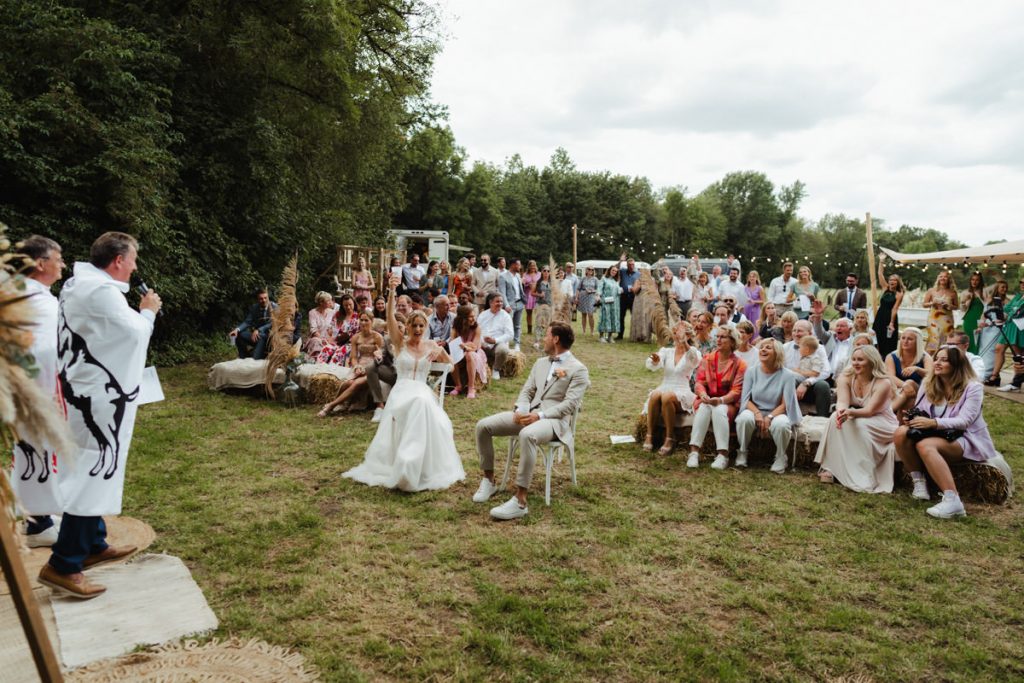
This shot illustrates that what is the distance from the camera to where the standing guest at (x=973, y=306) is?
10453 millimetres

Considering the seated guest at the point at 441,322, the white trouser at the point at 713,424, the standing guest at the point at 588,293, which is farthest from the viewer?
the standing guest at the point at 588,293

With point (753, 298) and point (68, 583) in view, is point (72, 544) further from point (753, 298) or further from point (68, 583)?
point (753, 298)

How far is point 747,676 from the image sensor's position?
293cm

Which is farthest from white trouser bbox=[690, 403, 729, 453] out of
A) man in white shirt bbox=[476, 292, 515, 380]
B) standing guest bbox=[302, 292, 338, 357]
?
standing guest bbox=[302, 292, 338, 357]

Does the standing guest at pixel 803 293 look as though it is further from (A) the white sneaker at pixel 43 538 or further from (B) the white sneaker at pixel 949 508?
(A) the white sneaker at pixel 43 538

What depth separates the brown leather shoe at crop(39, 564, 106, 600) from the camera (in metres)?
3.40

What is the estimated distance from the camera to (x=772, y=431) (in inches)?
236

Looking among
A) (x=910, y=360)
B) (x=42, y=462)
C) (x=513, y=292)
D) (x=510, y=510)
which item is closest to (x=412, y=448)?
(x=510, y=510)

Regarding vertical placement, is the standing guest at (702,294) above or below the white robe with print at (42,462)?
above

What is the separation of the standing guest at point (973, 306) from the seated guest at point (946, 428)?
6529 millimetres

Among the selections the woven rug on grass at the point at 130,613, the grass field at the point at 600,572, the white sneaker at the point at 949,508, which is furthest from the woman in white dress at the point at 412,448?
the white sneaker at the point at 949,508

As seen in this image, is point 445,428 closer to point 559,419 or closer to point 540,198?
point 559,419

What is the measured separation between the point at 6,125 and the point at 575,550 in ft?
30.6

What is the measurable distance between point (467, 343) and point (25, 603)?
283 inches
